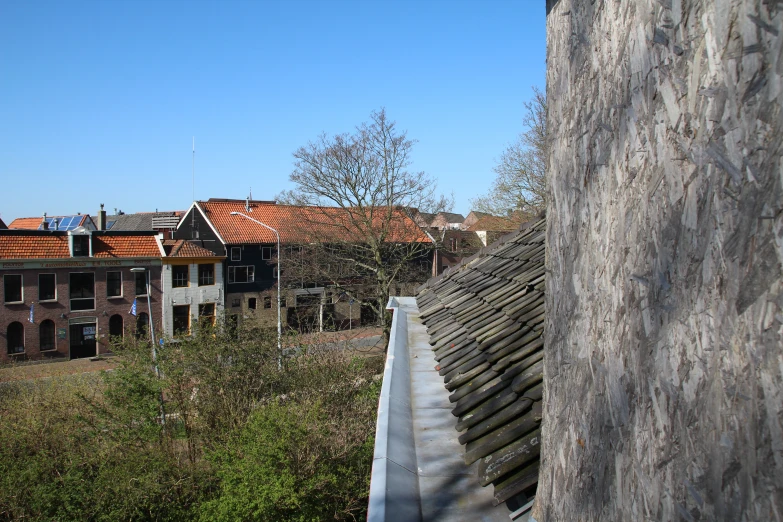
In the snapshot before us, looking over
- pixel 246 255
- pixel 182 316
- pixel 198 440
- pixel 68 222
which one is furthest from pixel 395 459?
pixel 68 222

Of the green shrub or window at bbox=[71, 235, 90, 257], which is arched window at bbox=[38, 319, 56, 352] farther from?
the green shrub

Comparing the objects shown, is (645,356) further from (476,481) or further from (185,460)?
(185,460)

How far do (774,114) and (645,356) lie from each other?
0.56m

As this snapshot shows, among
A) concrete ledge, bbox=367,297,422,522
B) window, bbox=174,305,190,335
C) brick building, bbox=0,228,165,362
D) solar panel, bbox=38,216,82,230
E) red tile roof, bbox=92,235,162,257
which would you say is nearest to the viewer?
concrete ledge, bbox=367,297,422,522

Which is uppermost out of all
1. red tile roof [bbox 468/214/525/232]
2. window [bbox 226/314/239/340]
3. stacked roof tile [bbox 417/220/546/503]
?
red tile roof [bbox 468/214/525/232]

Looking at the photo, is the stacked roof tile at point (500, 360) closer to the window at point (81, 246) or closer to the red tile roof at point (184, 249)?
the window at point (81, 246)

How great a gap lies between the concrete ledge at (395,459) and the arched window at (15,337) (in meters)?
32.3

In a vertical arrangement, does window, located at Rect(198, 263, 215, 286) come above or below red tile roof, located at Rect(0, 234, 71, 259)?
below

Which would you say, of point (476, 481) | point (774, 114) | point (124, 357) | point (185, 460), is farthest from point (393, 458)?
point (124, 357)

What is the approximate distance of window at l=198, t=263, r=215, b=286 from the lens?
38.8 metres

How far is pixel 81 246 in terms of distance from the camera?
3372cm

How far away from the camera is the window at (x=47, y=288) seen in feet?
107

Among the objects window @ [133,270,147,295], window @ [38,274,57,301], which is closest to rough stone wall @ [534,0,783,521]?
window @ [38,274,57,301]

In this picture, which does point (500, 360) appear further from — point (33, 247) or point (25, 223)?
point (25, 223)
